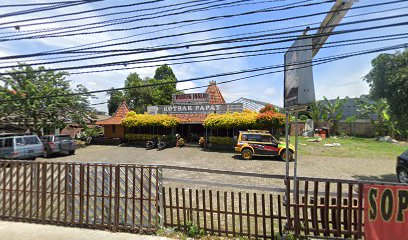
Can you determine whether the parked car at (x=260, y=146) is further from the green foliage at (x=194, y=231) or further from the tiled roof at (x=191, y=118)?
the green foliage at (x=194, y=231)

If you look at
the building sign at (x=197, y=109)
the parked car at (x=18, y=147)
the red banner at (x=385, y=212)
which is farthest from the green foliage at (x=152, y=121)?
the red banner at (x=385, y=212)

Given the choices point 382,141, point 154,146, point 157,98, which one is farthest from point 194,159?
point 157,98

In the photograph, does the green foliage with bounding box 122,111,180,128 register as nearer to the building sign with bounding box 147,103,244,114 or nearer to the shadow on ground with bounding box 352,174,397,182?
the building sign with bounding box 147,103,244,114

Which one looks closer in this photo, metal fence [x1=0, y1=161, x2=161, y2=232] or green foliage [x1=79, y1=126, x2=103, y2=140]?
metal fence [x1=0, y1=161, x2=161, y2=232]

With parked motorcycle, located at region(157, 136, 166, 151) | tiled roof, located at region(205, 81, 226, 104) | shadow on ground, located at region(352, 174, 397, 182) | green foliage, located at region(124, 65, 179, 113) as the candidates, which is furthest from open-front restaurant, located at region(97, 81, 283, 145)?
green foliage, located at region(124, 65, 179, 113)

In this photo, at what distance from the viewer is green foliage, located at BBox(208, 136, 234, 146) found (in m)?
18.2

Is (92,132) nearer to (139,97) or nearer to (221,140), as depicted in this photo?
(221,140)

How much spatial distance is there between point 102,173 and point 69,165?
808 mm

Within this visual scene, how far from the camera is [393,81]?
818 centimetres

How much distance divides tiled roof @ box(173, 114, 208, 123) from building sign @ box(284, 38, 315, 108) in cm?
1577

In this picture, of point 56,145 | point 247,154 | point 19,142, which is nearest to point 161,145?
point 56,145

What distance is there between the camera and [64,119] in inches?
742

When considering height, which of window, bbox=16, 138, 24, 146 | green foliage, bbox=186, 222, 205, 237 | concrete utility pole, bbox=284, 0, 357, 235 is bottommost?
green foliage, bbox=186, 222, 205, 237

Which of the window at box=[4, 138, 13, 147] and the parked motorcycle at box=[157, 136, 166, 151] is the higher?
the window at box=[4, 138, 13, 147]
